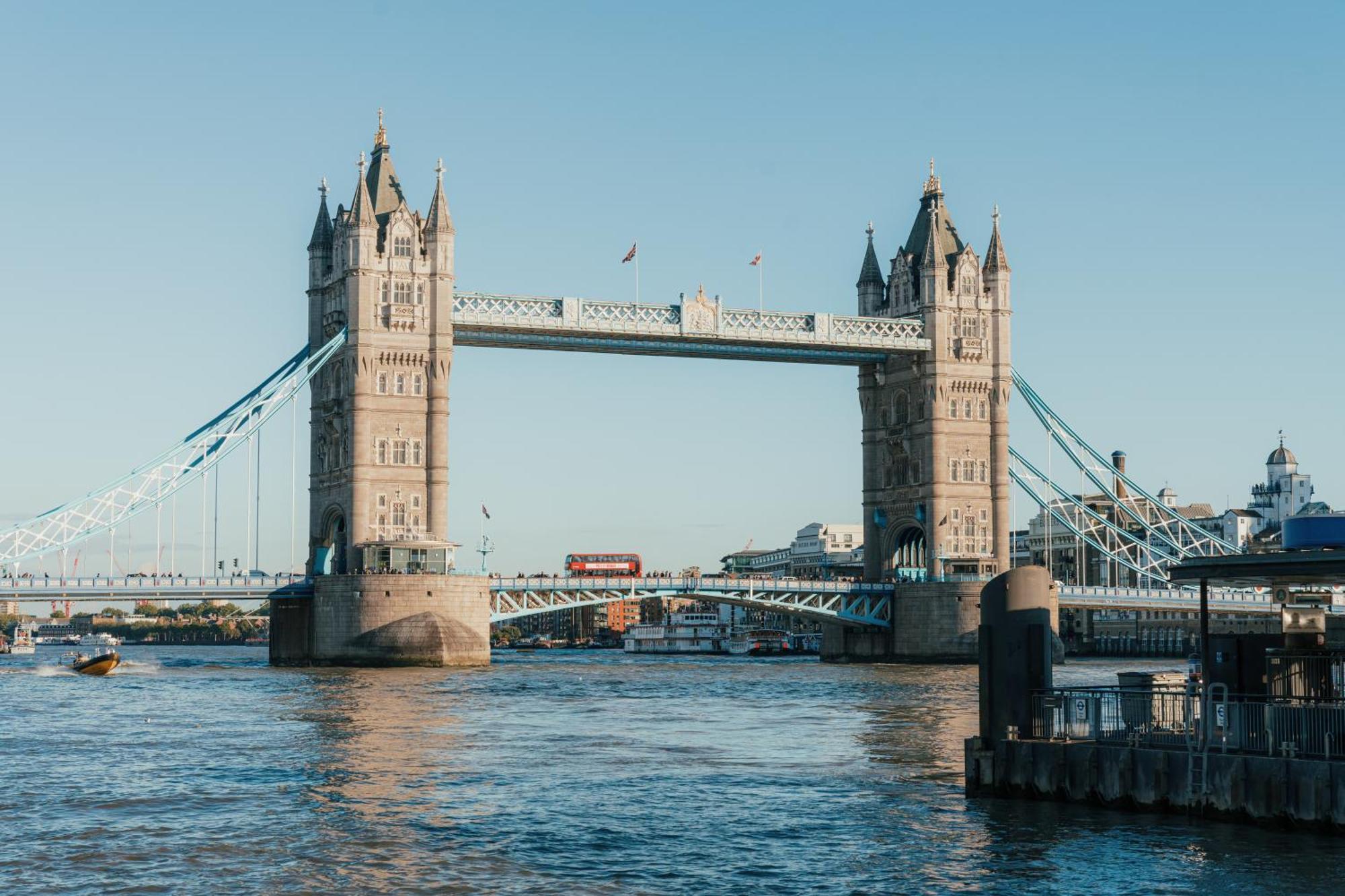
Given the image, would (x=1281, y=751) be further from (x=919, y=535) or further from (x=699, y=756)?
(x=919, y=535)

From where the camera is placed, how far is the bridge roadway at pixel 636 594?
9662 cm

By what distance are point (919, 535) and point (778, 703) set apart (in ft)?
184

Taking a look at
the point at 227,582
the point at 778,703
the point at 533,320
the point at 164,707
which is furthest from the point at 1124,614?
the point at 164,707

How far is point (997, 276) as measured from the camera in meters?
122

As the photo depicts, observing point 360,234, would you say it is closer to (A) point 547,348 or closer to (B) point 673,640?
(A) point 547,348

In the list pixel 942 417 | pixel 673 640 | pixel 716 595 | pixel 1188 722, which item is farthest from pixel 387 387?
pixel 673 640

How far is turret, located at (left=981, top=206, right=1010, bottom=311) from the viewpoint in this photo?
12156 cm

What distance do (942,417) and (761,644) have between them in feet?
159

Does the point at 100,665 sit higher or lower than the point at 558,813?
higher

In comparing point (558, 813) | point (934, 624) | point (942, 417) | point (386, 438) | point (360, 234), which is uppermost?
point (360, 234)

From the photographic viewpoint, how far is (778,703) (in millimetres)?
70375

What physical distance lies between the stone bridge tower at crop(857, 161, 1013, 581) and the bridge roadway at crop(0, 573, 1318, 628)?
5040 millimetres

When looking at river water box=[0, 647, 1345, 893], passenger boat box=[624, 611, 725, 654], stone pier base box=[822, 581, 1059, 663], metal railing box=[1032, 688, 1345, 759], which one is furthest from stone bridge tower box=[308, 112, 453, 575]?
passenger boat box=[624, 611, 725, 654]

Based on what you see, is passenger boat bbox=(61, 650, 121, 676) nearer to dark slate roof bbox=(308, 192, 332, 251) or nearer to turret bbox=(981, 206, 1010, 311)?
dark slate roof bbox=(308, 192, 332, 251)
